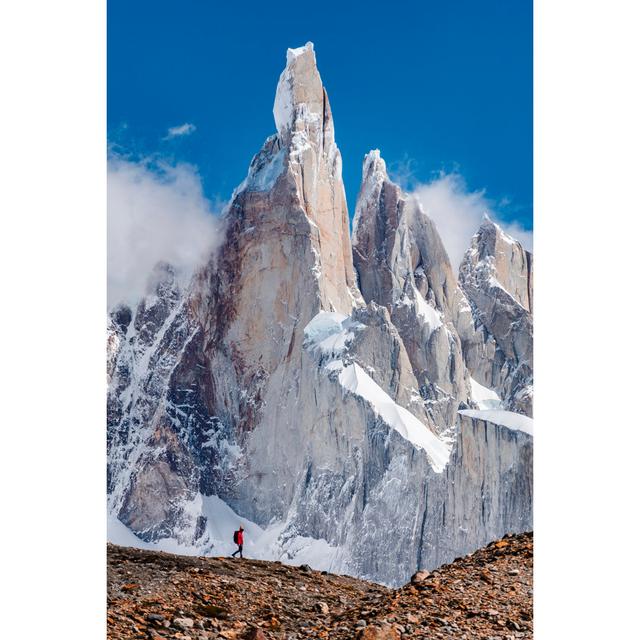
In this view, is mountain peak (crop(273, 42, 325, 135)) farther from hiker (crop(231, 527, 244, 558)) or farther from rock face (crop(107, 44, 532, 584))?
hiker (crop(231, 527, 244, 558))

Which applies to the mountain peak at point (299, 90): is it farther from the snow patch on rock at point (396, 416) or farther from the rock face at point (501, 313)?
the snow patch on rock at point (396, 416)

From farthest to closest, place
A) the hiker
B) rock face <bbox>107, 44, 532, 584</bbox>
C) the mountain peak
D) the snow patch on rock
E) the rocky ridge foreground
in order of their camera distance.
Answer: the snow patch on rock, rock face <bbox>107, 44, 532, 584</bbox>, the hiker, the mountain peak, the rocky ridge foreground

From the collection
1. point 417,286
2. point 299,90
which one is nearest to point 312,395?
point 417,286

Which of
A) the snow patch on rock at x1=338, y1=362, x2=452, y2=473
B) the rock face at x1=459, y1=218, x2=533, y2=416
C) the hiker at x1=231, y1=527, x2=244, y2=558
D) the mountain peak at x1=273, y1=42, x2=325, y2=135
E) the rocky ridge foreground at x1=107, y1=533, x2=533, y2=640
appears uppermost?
the mountain peak at x1=273, y1=42, x2=325, y2=135

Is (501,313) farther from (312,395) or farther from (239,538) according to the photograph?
(239,538)

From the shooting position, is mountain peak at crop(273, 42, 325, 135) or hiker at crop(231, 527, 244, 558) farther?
hiker at crop(231, 527, 244, 558)

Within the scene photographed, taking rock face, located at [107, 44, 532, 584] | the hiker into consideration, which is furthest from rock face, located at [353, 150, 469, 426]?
the hiker
